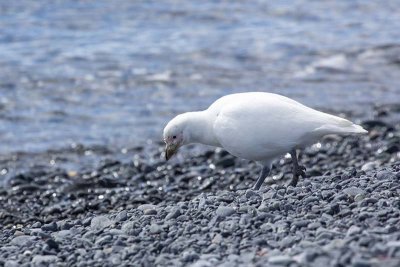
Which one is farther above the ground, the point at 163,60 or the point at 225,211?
the point at 225,211

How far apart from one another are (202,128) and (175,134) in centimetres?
40

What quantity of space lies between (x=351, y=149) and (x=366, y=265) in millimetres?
8069

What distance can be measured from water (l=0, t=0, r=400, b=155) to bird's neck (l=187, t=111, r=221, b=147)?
5.50 m

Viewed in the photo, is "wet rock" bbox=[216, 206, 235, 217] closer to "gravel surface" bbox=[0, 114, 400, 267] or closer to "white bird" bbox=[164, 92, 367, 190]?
"gravel surface" bbox=[0, 114, 400, 267]

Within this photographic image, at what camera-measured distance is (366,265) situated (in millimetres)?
5492

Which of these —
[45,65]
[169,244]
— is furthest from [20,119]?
[169,244]

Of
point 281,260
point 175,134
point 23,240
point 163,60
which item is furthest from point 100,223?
point 163,60

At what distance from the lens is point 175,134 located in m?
9.72

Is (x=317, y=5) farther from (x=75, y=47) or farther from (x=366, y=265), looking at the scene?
(x=366, y=265)

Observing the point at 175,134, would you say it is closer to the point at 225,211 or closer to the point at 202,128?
the point at 202,128

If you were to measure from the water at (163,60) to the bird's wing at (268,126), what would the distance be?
6.31 metres

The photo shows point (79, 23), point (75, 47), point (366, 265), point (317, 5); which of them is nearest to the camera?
point (366, 265)

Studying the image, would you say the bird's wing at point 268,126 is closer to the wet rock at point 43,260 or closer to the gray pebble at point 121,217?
the gray pebble at point 121,217

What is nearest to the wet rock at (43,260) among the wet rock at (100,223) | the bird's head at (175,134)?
the wet rock at (100,223)
